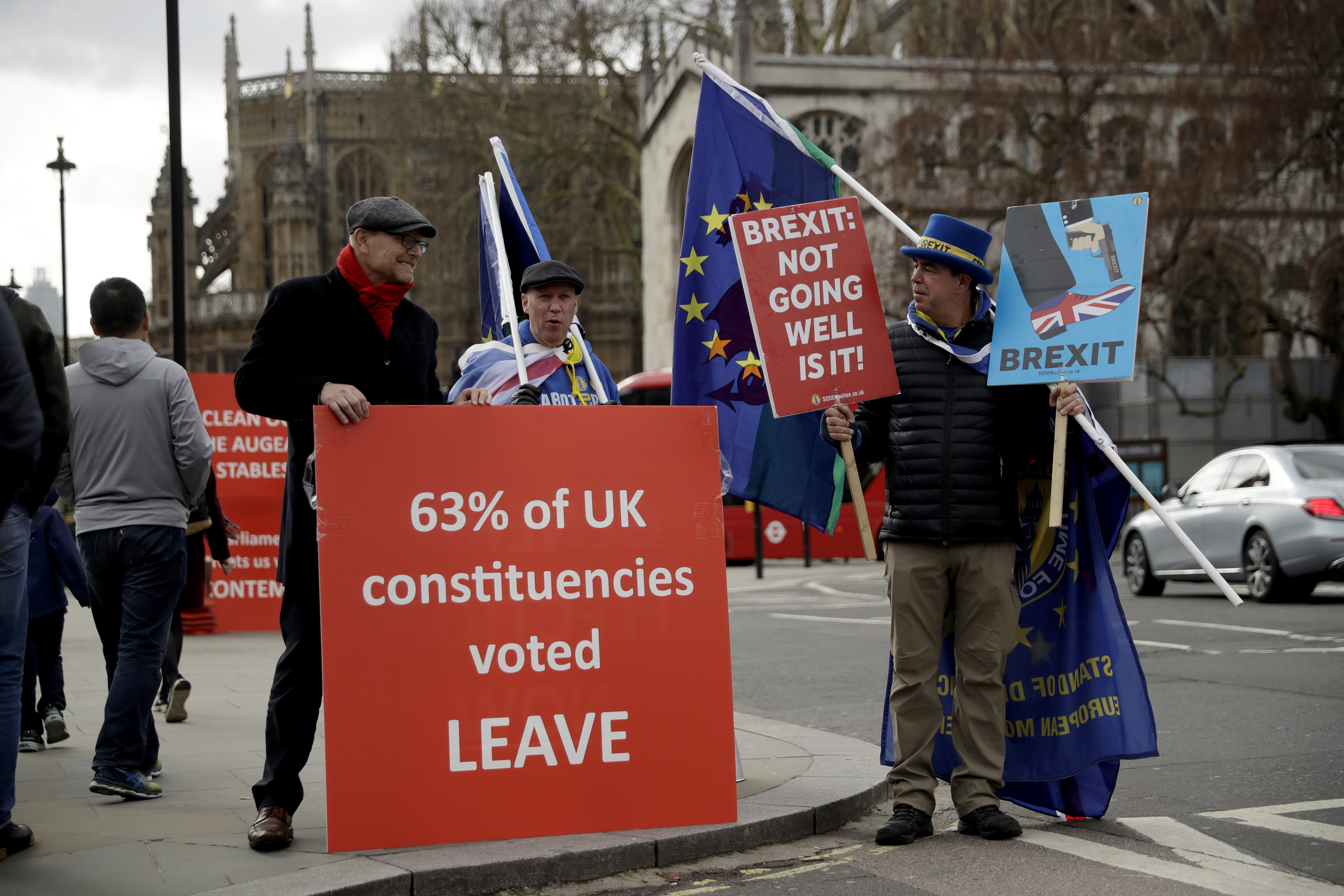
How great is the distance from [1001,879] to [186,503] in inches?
133

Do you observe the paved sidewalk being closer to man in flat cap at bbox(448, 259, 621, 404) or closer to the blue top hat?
Result: man in flat cap at bbox(448, 259, 621, 404)

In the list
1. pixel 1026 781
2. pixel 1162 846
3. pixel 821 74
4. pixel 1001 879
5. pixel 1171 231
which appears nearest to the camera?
pixel 1001 879

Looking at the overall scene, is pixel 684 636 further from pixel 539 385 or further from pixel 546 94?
pixel 546 94

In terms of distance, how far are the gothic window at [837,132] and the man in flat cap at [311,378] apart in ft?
105

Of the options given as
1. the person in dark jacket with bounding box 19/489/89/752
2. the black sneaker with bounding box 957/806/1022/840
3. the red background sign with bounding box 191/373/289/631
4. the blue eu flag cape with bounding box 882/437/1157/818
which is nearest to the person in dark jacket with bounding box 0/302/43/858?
the person in dark jacket with bounding box 19/489/89/752

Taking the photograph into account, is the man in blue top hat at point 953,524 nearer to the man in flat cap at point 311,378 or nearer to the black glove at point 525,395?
the black glove at point 525,395

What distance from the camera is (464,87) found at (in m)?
40.4

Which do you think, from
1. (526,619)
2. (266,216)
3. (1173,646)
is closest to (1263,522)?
(1173,646)

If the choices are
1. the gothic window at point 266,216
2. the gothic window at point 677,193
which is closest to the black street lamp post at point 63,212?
the gothic window at point 677,193

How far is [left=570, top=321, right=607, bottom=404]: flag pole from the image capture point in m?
5.56

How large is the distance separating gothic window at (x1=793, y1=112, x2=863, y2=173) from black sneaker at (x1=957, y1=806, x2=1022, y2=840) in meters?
32.2

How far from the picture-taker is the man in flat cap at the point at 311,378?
4.42m

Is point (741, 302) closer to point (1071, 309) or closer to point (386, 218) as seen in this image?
point (1071, 309)

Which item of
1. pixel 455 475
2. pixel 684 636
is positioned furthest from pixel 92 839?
pixel 684 636
